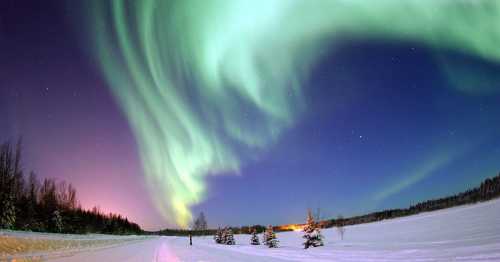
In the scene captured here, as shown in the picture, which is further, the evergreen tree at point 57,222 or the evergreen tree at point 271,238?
the evergreen tree at point 57,222

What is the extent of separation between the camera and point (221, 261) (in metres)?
14.4

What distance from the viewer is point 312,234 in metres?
36.8

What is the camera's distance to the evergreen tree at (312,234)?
36397mm

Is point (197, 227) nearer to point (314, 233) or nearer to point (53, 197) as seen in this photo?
point (53, 197)

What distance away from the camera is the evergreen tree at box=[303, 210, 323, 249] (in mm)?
36397

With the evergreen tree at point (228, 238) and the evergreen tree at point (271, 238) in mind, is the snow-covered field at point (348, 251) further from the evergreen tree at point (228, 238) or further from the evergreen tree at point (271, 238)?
the evergreen tree at point (228, 238)

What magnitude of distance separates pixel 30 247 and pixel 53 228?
120 feet

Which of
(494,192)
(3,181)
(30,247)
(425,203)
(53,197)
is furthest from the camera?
(425,203)

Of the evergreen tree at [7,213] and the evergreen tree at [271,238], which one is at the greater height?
the evergreen tree at [7,213]

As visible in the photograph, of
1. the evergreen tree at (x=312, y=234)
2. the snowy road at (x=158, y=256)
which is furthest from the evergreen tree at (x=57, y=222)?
the evergreen tree at (x=312, y=234)

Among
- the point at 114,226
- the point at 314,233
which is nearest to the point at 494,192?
the point at 314,233

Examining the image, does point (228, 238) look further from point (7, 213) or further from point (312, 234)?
point (7, 213)

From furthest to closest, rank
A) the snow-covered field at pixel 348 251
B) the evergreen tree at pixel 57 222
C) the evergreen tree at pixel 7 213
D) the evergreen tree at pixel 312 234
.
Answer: the evergreen tree at pixel 57 222
the evergreen tree at pixel 312 234
the evergreen tree at pixel 7 213
the snow-covered field at pixel 348 251

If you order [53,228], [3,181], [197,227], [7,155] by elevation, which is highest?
[7,155]
